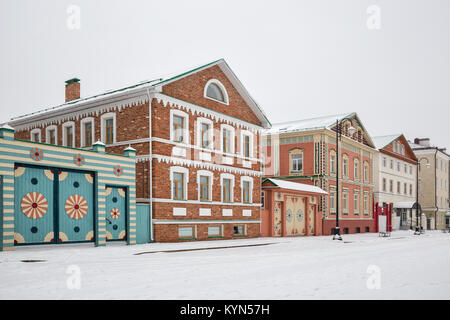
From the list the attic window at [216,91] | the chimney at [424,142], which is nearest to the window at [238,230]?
the attic window at [216,91]

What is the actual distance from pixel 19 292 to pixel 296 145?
32017mm

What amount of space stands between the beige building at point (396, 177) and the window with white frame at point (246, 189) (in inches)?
899

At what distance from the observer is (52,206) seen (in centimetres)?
1819

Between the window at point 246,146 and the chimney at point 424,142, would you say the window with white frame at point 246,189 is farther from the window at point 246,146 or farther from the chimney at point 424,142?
the chimney at point 424,142

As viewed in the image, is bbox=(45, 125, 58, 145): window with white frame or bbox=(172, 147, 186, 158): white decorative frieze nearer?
bbox=(172, 147, 186, 158): white decorative frieze

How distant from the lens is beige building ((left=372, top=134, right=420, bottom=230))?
48750 millimetres

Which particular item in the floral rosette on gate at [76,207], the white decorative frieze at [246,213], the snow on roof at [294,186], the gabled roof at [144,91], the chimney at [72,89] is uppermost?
the chimney at [72,89]

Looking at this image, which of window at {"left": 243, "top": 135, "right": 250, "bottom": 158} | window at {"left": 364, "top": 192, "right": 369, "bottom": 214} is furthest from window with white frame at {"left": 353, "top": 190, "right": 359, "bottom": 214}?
window at {"left": 243, "top": 135, "right": 250, "bottom": 158}

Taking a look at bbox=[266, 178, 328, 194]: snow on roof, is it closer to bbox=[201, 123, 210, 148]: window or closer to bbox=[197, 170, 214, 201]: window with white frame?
bbox=[197, 170, 214, 201]: window with white frame

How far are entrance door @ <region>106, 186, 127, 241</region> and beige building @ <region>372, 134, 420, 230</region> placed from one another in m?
33.6

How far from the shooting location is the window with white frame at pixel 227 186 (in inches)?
1082

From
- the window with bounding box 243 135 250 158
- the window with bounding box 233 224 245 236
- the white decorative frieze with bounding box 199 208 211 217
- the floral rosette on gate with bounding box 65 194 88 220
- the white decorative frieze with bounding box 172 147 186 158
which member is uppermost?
the window with bounding box 243 135 250 158
